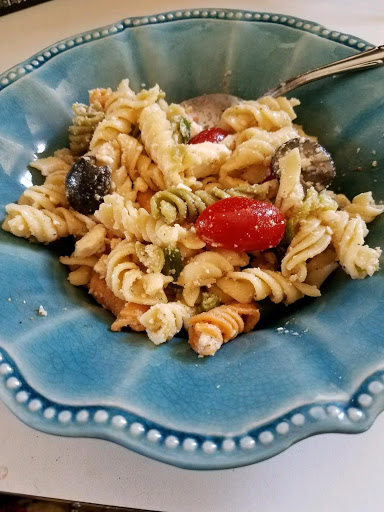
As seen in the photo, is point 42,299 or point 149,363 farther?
point 42,299

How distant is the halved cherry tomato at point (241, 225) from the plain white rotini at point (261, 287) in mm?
89

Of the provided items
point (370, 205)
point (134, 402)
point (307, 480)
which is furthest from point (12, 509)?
point (370, 205)

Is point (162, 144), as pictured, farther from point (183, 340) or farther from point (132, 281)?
point (183, 340)

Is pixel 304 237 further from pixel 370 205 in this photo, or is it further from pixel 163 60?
pixel 163 60

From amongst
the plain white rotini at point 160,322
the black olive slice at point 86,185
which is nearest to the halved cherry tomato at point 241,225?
the plain white rotini at point 160,322

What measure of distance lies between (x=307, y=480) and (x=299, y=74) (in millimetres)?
1568

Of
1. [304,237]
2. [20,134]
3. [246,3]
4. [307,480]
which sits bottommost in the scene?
[307,480]

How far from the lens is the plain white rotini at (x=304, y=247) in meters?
1.50

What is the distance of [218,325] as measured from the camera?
137 cm

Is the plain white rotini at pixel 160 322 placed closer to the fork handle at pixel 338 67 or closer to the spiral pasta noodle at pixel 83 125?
the spiral pasta noodle at pixel 83 125

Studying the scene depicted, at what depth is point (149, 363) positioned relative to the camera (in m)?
1.27

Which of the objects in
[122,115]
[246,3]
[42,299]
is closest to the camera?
[42,299]

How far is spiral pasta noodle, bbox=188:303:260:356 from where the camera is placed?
132cm

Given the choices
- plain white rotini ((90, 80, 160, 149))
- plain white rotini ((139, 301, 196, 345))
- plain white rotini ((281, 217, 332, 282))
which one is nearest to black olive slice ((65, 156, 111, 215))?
plain white rotini ((90, 80, 160, 149))
